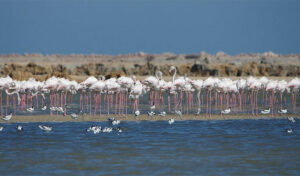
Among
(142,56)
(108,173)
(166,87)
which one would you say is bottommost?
(108,173)

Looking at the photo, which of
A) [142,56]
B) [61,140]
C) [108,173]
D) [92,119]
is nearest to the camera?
[108,173]

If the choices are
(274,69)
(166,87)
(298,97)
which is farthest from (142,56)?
(166,87)

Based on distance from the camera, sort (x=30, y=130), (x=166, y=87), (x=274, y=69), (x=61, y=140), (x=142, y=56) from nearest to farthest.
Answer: (x=61, y=140), (x=30, y=130), (x=166, y=87), (x=274, y=69), (x=142, y=56)

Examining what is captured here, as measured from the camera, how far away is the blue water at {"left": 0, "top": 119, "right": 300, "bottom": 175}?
37.1 ft

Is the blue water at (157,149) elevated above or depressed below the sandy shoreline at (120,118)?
below

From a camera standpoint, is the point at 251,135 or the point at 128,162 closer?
the point at 128,162

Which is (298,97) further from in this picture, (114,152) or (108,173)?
(108,173)

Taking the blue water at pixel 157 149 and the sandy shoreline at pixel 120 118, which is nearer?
the blue water at pixel 157 149

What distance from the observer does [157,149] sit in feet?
44.3

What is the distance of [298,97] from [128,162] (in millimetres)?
17643

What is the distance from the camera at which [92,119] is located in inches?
752

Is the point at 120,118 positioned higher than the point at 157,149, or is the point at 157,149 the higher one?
the point at 120,118

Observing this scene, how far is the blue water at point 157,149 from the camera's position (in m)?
11.3

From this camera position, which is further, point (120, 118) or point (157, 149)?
point (120, 118)
